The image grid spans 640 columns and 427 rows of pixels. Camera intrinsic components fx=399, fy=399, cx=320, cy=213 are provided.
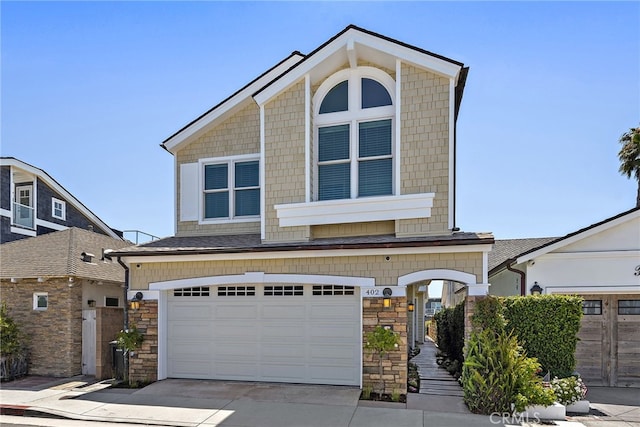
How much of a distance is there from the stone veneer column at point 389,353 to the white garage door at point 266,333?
33 centimetres

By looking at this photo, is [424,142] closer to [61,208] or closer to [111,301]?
[111,301]

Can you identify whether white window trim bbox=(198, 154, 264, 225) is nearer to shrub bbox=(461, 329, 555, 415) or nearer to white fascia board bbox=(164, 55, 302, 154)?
white fascia board bbox=(164, 55, 302, 154)

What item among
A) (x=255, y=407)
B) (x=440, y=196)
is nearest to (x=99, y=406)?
(x=255, y=407)

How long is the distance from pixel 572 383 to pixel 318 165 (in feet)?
23.3

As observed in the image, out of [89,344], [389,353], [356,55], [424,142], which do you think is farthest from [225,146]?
[389,353]

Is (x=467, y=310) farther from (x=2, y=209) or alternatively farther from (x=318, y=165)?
(x=2, y=209)

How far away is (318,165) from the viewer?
10.1 meters

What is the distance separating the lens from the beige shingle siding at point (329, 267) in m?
8.45

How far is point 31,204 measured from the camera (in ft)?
58.7

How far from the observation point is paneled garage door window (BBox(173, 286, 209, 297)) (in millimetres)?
10062

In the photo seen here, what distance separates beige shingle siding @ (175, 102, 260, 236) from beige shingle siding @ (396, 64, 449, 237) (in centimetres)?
433

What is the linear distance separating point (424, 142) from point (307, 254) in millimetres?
3726

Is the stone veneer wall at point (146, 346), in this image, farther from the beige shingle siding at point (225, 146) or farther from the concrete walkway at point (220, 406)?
the beige shingle siding at point (225, 146)

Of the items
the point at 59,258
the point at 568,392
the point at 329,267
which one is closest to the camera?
the point at 568,392
